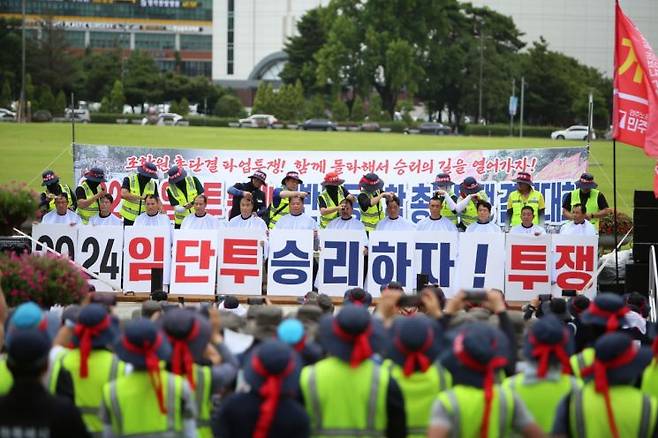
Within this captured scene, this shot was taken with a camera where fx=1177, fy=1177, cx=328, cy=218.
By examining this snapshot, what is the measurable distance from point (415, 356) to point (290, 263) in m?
8.06

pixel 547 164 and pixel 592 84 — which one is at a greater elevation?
pixel 592 84

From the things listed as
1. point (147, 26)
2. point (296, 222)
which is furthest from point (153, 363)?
point (147, 26)

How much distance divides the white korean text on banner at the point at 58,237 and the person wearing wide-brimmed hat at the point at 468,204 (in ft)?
16.6

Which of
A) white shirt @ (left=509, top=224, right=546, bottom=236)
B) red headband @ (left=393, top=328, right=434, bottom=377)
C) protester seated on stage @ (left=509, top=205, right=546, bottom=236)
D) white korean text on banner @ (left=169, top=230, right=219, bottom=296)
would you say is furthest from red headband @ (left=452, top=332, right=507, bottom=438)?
protester seated on stage @ (left=509, top=205, right=546, bottom=236)

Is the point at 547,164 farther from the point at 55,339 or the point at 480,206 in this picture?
the point at 55,339

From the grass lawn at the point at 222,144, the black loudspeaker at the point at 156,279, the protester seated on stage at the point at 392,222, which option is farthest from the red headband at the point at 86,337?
the grass lawn at the point at 222,144

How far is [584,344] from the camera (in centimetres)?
879

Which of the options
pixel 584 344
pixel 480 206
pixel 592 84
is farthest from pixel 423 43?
pixel 584 344

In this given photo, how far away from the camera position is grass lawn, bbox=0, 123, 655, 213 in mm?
36906

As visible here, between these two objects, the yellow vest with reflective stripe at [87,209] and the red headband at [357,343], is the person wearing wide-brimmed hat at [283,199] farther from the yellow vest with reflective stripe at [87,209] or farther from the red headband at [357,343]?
the red headband at [357,343]

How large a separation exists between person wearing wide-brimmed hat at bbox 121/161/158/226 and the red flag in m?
6.26

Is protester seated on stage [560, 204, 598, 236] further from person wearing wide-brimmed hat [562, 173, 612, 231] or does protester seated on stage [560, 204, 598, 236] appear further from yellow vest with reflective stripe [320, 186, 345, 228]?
yellow vest with reflective stripe [320, 186, 345, 228]

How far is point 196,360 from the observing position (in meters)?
6.62

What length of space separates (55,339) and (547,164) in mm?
14716
